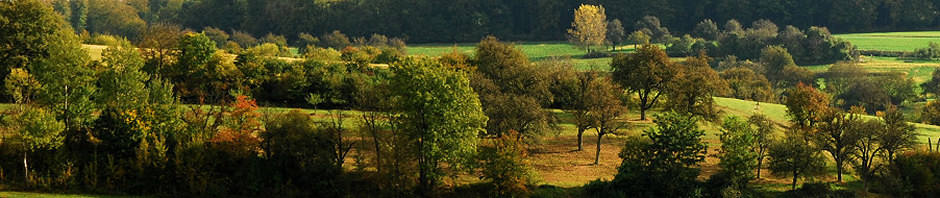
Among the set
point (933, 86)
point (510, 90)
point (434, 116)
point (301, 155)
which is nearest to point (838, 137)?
point (510, 90)

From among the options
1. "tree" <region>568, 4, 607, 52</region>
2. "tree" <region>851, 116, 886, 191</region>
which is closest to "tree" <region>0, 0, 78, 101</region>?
"tree" <region>851, 116, 886, 191</region>

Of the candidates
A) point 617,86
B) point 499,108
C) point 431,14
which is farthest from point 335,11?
point 499,108

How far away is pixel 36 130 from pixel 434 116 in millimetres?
23362

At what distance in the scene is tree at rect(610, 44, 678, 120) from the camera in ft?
227

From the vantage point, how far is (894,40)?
156 m

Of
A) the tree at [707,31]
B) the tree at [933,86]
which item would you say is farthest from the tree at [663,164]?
the tree at [707,31]

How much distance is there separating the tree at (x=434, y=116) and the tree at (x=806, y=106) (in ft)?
93.7

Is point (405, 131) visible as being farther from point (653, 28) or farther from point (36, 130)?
point (653, 28)

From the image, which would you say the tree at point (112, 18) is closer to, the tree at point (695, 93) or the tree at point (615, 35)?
the tree at point (615, 35)

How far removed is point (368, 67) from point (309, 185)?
3156cm

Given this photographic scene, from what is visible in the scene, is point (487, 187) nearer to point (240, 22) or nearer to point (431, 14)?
point (431, 14)

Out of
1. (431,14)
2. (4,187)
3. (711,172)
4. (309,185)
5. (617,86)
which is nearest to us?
(4,187)

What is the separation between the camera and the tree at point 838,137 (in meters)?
53.8

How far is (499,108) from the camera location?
5544 centimetres
